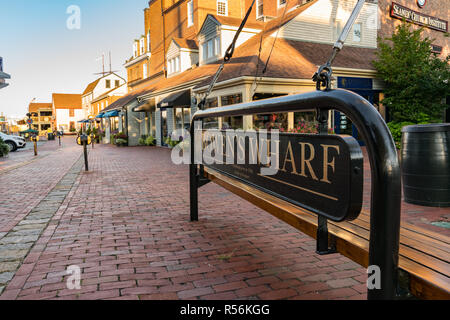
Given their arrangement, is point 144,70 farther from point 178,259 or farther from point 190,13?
point 178,259

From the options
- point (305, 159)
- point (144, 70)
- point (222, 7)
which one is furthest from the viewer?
point (144, 70)

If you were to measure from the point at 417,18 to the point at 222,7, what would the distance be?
11668mm

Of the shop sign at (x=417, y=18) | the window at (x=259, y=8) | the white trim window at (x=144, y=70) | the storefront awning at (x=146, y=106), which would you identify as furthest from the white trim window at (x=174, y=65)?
the shop sign at (x=417, y=18)

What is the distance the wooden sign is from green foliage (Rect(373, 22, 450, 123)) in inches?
546

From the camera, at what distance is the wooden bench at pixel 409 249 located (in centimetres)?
142

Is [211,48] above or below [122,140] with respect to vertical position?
above

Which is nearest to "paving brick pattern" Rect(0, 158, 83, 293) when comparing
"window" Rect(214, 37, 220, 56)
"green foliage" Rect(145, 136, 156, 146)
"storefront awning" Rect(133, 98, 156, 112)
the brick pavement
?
the brick pavement

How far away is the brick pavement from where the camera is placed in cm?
278

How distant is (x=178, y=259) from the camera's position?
344 cm

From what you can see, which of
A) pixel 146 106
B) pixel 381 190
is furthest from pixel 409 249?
pixel 146 106

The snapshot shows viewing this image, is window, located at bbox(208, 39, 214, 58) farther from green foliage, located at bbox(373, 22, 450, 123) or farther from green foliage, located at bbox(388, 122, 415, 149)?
green foliage, located at bbox(388, 122, 415, 149)

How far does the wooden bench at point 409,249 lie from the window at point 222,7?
22.7m
